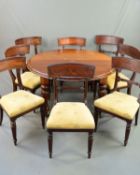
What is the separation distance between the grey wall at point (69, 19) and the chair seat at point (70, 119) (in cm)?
165

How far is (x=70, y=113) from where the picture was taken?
1948mm

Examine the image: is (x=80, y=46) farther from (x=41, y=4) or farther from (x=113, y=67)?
(x=113, y=67)

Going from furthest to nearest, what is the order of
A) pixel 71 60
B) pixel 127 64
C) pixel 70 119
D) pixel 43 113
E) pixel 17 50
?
pixel 17 50, pixel 71 60, pixel 43 113, pixel 127 64, pixel 70 119

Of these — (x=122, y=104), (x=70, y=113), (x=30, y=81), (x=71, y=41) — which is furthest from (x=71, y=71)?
(x=71, y=41)

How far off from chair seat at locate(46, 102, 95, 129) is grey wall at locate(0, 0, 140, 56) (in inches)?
65.1

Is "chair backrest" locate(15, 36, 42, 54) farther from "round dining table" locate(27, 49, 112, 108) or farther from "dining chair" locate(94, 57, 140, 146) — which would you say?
"dining chair" locate(94, 57, 140, 146)

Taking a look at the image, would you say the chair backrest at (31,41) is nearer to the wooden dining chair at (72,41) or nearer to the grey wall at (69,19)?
the grey wall at (69,19)

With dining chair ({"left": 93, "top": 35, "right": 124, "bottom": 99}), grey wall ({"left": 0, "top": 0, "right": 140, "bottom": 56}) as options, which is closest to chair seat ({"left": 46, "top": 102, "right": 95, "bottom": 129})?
dining chair ({"left": 93, "top": 35, "right": 124, "bottom": 99})

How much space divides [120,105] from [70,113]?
535mm

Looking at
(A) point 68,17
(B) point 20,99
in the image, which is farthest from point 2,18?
(B) point 20,99

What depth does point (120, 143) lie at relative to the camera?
2227 mm

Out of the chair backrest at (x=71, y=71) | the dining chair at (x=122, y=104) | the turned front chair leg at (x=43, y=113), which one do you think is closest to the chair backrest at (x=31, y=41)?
the turned front chair leg at (x=43, y=113)

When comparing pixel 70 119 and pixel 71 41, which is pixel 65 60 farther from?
pixel 70 119

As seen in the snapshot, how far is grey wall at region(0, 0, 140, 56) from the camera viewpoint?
3.10 meters
